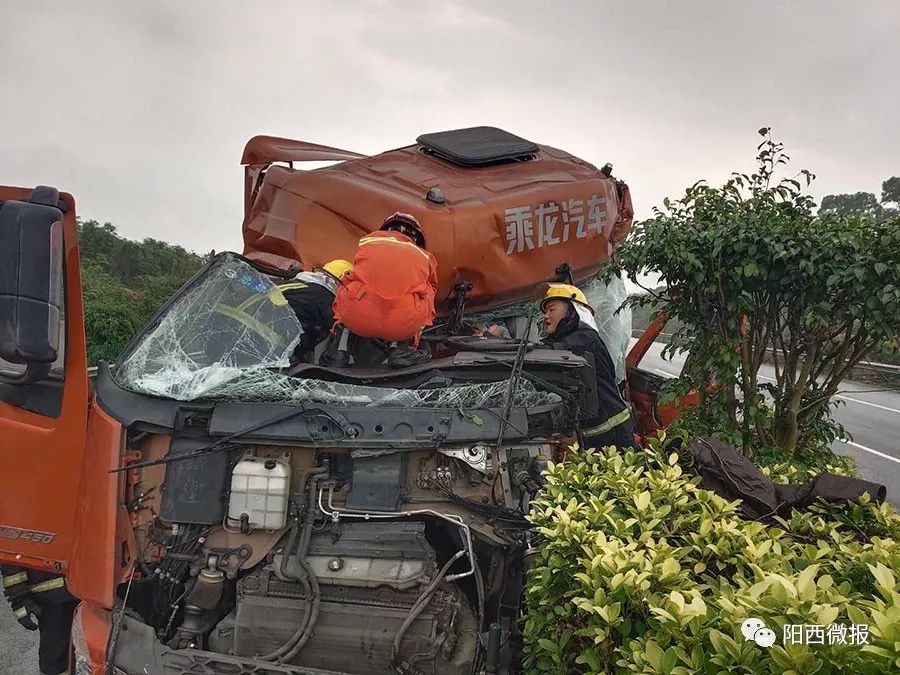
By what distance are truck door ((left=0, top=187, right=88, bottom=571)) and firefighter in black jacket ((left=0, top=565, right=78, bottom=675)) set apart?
23 cm

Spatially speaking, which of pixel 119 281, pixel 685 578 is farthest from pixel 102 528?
pixel 119 281

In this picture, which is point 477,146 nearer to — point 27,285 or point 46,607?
point 27,285

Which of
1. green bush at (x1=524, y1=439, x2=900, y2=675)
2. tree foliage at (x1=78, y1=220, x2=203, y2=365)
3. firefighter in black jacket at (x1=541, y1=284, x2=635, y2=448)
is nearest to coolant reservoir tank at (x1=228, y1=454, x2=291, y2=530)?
green bush at (x1=524, y1=439, x2=900, y2=675)

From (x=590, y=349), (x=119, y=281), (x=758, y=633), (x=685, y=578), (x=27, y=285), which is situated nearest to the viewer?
(x=758, y=633)

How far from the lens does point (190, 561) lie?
247 cm

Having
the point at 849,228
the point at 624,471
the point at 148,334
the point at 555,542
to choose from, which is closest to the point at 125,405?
the point at 148,334

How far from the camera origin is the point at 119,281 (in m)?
18.4

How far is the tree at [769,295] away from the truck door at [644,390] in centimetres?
59

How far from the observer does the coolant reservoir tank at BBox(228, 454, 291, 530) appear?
2457 millimetres

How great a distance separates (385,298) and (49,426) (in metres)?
1.61

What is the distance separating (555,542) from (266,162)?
4.29m

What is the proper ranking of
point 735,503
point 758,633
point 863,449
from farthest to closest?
1. point 863,449
2. point 735,503
3. point 758,633

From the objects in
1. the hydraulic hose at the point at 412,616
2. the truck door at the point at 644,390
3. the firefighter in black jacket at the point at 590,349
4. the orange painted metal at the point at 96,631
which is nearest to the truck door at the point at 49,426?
the orange painted metal at the point at 96,631

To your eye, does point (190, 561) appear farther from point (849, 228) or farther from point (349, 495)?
point (849, 228)
